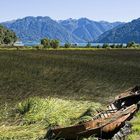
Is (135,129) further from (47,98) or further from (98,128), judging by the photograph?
(47,98)

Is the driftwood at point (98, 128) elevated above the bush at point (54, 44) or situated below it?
above

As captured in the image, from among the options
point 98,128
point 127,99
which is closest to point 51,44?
point 127,99

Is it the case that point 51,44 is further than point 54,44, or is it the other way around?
point 51,44

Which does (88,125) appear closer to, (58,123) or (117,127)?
(117,127)

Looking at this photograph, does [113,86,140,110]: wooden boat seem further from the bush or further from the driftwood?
the bush

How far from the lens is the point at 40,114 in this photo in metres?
23.4

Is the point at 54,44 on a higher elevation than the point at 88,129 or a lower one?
lower

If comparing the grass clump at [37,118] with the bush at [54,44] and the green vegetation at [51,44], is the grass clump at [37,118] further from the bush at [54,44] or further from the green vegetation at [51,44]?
the bush at [54,44]

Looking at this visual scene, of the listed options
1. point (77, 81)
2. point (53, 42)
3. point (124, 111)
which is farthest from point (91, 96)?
point (53, 42)

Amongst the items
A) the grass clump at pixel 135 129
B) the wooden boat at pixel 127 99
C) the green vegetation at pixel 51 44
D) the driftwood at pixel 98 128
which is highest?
the driftwood at pixel 98 128

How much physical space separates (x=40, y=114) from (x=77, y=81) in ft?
77.9

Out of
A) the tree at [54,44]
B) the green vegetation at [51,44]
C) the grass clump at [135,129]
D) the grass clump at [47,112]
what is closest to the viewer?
the grass clump at [135,129]

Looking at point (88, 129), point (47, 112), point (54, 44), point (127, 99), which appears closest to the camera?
point (88, 129)

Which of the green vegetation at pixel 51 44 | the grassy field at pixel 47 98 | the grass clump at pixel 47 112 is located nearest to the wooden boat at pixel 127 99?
the grassy field at pixel 47 98
